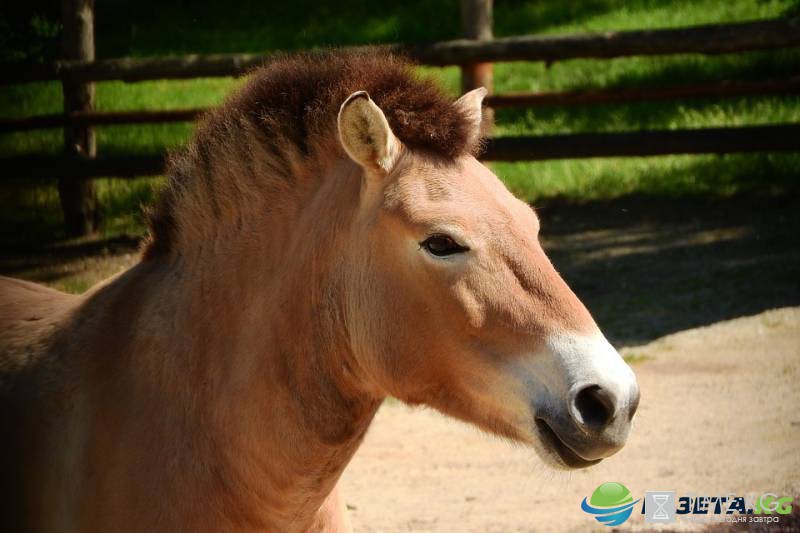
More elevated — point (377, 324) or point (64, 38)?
point (377, 324)

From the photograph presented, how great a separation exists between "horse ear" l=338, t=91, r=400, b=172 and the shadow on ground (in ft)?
14.9

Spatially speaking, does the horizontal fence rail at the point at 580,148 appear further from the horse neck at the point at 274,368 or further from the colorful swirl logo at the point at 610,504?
the horse neck at the point at 274,368

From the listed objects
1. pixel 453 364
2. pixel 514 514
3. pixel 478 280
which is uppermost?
pixel 478 280

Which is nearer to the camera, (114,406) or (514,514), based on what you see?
(114,406)

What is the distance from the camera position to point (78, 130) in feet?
33.7

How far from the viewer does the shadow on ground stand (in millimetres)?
7223

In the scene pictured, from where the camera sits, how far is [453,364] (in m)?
2.55

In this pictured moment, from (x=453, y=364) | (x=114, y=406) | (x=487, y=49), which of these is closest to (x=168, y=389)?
(x=114, y=406)

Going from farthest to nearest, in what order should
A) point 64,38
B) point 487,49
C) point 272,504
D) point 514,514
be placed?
point 64,38 < point 487,49 < point 514,514 < point 272,504

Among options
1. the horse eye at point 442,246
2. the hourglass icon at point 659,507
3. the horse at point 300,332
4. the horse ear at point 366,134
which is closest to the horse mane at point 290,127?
the horse at point 300,332

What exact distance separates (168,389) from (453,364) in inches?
32.9

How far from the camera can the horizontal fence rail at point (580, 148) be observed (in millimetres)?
8961

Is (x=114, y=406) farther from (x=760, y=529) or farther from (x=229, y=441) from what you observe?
(x=760, y=529)

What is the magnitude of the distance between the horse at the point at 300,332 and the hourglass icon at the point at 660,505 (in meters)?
1.95
